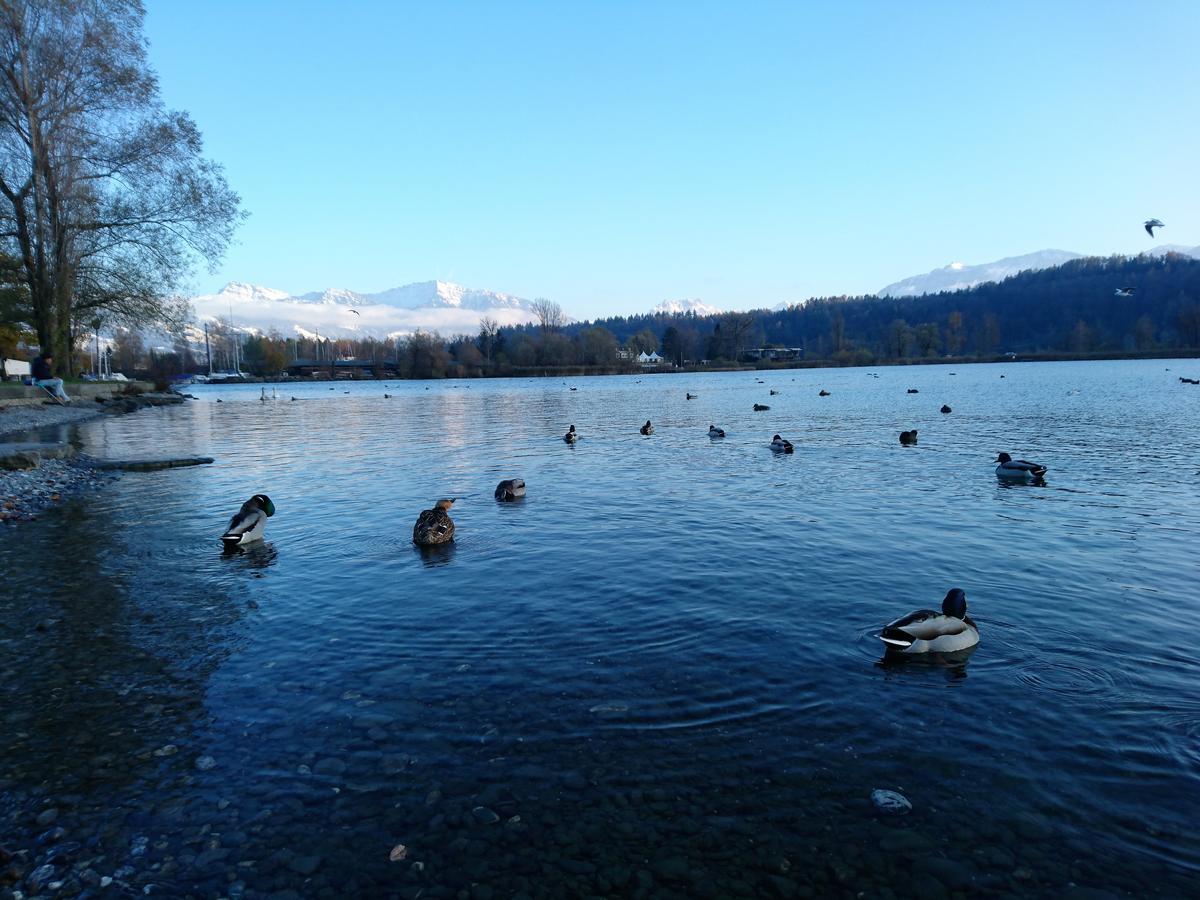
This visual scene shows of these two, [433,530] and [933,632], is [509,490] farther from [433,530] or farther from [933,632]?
[933,632]

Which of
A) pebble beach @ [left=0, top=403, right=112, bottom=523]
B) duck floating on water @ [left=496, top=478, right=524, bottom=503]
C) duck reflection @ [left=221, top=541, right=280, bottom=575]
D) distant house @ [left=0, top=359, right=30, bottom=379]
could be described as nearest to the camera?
duck reflection @ [left=221, top=541, right=280, bottom=575]

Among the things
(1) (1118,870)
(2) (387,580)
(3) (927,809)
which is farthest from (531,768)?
(2) (387,580)

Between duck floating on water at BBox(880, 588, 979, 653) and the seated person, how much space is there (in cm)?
4566

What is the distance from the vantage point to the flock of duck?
26.2 ft

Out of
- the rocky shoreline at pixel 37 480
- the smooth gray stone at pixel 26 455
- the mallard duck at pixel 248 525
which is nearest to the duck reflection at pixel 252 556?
the mallard duck at pixel 248 525

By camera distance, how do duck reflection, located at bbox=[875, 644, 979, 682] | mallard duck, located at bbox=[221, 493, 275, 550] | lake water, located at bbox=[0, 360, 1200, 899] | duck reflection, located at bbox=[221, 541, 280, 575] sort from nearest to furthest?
lake water, located at bbox=[0, 360, 1200, 899], duck reflection, located at bbox=[875, 644, 979, 682], duck reflection, located at bbox=[221, 541, 280, 575], mallard duck, located at bbox=[221, 493, 275, 550]

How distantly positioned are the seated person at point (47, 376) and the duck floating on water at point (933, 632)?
45.7 metres

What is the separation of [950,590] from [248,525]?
460 inches

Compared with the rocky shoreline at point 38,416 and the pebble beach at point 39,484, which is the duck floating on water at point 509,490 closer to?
the pebble beach at point 39,484

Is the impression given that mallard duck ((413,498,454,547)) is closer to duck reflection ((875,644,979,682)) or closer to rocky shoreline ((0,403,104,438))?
duck reflection ((875,644,979,682))

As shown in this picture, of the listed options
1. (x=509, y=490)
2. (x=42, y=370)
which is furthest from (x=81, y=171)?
(x=509, y=490)

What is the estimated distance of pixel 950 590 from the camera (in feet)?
31.9

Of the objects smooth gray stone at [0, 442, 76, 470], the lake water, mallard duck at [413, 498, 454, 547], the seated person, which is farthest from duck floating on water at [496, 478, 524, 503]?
the seated person

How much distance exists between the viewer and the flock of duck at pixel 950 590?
7.98 meters
